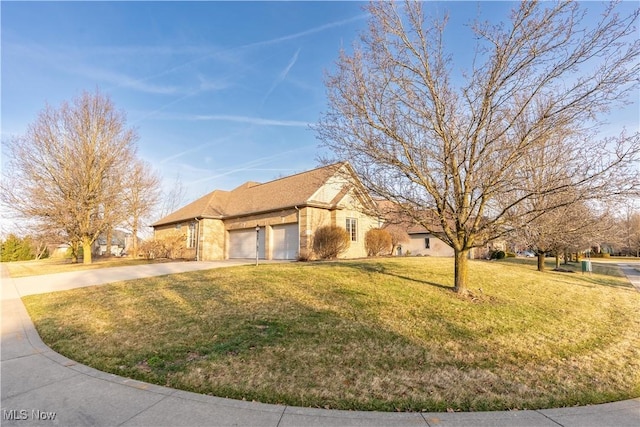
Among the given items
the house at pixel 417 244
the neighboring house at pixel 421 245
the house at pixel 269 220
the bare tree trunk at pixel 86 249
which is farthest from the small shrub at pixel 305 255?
the neighboring house at pixel 421 245

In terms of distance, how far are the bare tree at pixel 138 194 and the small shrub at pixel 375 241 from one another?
17581mm

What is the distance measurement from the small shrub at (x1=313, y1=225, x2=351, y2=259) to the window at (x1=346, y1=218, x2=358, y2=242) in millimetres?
2080

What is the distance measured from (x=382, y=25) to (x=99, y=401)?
28.9ft

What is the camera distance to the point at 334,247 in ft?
62.7

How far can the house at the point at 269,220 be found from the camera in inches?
792

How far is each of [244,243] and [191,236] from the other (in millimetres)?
5023

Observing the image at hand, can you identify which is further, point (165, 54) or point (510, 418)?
point (165, 54)

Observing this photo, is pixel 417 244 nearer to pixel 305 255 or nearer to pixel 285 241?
pixel 285 241

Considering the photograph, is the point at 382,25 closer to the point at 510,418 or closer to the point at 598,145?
the point at 598,145

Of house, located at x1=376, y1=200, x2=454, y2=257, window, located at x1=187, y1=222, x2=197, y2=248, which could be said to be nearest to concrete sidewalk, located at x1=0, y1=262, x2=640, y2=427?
window, located at x1=187, y1=222, x2=197, y2=248

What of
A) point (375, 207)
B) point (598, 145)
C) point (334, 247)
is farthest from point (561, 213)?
point (334, 247)

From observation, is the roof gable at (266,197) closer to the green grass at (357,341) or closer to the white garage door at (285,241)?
the white garage door at (285,241)

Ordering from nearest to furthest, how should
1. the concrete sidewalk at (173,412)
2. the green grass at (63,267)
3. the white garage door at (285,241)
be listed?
the concrete sidewalk at (173,412)
the green grass at (63,267)
the white garage door at (285,241)

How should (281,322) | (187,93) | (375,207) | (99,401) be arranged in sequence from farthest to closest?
(187,93) → (375,207) → (281,322) → (99,401)
